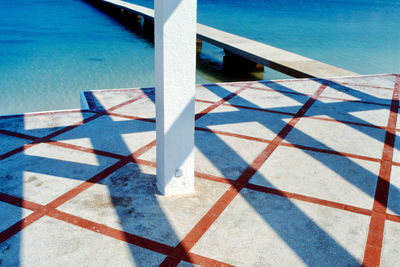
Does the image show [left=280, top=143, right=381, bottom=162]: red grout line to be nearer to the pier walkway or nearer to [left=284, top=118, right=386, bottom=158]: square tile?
[left=284, top=118, right=386, bottom=158]: square tile

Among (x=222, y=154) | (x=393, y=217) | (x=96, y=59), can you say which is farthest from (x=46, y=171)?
(x=96, y=59)

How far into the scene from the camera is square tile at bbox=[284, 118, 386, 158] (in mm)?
3340

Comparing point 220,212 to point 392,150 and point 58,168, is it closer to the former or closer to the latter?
point 58,168

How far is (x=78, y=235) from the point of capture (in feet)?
6.91

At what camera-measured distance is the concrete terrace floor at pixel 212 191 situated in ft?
6.63

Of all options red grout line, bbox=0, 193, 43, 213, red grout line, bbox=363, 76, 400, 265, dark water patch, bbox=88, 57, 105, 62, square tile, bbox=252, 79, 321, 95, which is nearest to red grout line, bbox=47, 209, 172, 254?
red grout line, bbox=0, 193, 43, 213

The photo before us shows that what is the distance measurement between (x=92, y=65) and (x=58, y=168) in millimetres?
7275

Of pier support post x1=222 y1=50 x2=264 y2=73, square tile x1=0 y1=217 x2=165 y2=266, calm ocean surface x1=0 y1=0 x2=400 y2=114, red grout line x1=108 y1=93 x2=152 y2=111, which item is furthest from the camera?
pier support post x1=222 y1=50 x2=264 y2=73

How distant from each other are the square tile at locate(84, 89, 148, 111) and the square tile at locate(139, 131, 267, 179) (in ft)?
4.41

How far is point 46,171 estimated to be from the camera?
281 centimetres

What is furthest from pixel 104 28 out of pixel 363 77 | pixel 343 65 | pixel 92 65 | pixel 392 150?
pixel 392 150

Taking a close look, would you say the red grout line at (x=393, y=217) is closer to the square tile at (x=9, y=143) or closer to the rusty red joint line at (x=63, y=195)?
the rusty red joint line at (x=63, y=195)

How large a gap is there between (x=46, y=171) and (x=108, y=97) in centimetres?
200

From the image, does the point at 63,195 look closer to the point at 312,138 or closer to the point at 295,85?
the point at 312,138
